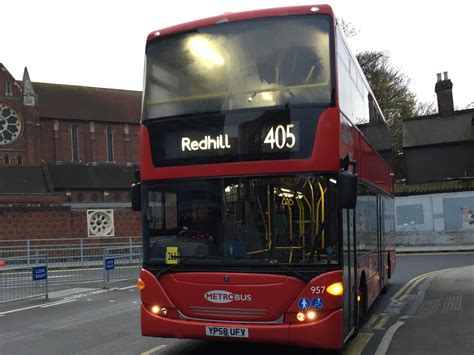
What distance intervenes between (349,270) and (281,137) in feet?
6.20

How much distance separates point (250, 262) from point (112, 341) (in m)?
3.13

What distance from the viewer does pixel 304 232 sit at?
5.57 metres

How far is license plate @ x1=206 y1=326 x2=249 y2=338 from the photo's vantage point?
18.3 ft

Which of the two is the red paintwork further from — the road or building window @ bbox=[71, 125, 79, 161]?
building window @ bbox=[71, 125, 79, 161]

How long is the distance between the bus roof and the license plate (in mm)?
3648

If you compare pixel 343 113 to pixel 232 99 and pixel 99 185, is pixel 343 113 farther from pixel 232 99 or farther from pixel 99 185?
pixel 99 185

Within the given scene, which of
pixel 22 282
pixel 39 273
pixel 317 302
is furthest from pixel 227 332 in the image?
pixel 22 282

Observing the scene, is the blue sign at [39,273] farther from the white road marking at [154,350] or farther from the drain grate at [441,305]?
the drain grate at [441,305]

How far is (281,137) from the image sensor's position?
5695 mm

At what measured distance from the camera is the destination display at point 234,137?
18.6ft

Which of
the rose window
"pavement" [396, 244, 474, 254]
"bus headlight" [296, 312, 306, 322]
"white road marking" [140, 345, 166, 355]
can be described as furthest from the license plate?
the rose window

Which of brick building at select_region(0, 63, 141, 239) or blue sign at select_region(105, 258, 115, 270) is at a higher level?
brick building at select_region(0, 63, 141, 239)

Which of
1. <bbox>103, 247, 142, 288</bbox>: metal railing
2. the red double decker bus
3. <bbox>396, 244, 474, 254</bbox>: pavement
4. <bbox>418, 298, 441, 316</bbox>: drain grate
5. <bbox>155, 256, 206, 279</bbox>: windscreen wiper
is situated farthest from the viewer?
<bbox>396, 244, 474, 254</bbox>: pavement

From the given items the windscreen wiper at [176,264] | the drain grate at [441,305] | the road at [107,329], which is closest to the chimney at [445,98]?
the road at [107,329]
